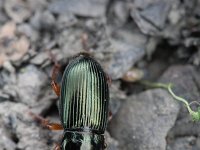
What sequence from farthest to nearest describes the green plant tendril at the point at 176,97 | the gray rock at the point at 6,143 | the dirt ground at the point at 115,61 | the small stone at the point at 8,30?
the small stone at the point at 8,30, the dirt ground at the point at 115,61, the gray rock at the point at 6,143, the green plant tendril at the point at 176,97

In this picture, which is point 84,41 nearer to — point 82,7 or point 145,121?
point 82,7

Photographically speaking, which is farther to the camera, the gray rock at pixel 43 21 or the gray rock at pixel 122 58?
the gray rock at pixel 43 21

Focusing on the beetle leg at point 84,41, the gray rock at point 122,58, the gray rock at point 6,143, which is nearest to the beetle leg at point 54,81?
the beetle leg at point 84,41

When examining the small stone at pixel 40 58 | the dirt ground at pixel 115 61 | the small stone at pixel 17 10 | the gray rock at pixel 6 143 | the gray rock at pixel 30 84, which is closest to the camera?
the gray rock at pixel 6 143

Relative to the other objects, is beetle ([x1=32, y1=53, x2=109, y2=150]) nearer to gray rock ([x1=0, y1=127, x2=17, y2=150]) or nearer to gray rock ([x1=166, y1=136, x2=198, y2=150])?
gray rock ([x1=0, y1=127, x2=17, y2=150])

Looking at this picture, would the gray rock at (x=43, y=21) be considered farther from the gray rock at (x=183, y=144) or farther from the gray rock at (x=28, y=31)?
the gray rock at (x=183, y=144)

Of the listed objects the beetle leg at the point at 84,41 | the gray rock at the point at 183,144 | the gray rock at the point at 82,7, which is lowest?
the gray rock at the point at 183,144

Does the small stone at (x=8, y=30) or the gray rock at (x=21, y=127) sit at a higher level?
the small stone at (x=8, y=30)
